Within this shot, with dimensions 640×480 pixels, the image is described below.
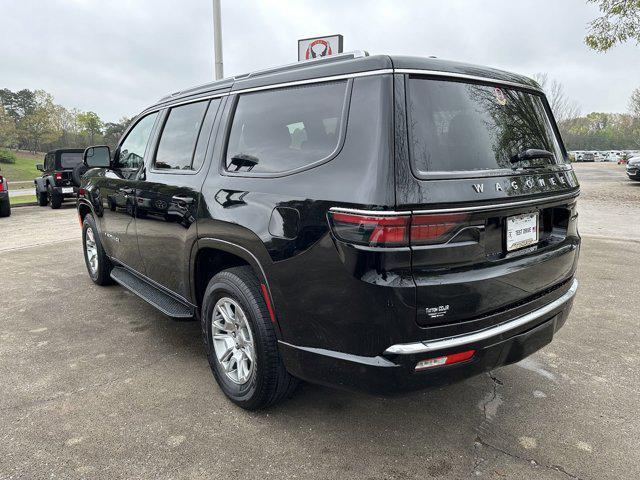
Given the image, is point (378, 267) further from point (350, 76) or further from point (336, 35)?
point (336, 35)

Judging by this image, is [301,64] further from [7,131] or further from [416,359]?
[7,131]

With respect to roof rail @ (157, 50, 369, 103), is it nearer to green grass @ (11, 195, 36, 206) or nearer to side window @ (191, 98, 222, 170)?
side window @ (191, 98, 222, 170)

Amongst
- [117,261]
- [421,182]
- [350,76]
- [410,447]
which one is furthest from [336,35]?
[410,447]

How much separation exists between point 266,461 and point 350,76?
6.24ft

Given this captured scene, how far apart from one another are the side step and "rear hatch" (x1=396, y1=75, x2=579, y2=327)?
1916 millimetres

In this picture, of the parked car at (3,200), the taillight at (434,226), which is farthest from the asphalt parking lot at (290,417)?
the parked car at (3,200)

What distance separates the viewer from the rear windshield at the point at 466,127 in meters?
2.04

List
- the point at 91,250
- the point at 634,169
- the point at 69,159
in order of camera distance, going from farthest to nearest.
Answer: the point at 634,169 → the point at 69,159 → the point at 91,250

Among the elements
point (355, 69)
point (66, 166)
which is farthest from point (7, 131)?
point (355, 69)

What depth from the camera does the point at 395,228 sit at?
1885 mm

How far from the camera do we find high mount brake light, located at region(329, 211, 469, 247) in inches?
74.2

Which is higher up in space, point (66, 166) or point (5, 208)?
point (66, 166)

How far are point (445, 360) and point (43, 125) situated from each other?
210 feet

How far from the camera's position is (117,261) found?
14.9ft
